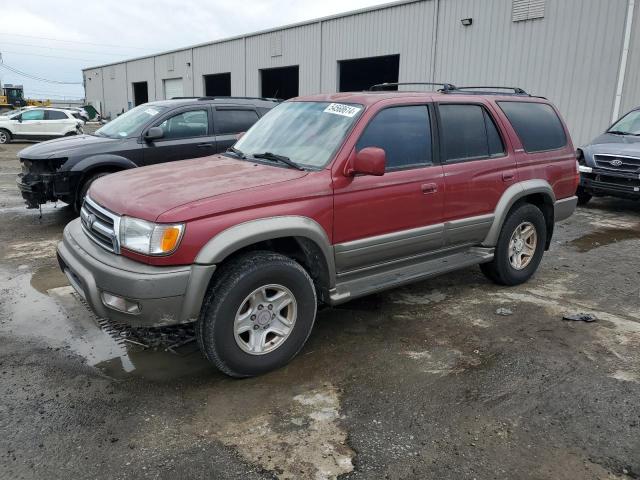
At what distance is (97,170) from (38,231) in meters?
1.20

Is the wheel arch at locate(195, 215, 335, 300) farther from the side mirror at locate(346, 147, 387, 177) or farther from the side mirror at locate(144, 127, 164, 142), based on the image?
the side mirror at locate(144, 127, 164, 142)

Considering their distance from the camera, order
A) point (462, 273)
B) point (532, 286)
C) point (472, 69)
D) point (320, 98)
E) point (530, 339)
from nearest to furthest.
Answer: point (530, 339)
point (320, 98)
point (532, 286)
point (462, 273)
point (472, 69)

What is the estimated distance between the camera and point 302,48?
19828 mm

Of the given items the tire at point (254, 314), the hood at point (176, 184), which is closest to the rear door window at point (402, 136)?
the hood at point (176, 184)

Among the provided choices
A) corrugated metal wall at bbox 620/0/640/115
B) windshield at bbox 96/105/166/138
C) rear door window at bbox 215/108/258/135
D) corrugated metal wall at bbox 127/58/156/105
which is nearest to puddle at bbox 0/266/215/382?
windshield at bbox 96/105/166/138

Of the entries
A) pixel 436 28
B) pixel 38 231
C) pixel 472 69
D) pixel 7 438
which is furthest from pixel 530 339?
pixel 436 28

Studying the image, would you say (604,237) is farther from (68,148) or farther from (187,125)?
(68,148)

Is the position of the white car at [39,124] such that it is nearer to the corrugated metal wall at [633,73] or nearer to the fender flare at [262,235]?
the corrugated metal wall at [633,73]

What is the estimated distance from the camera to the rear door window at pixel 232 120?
26.5 feet

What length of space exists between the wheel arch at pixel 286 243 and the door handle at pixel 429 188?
101 centimetres

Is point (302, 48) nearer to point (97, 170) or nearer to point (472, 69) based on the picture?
point (472, 69)

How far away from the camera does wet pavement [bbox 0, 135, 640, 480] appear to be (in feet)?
8.64

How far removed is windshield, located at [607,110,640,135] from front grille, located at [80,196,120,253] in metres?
9.34

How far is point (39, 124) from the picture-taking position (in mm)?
21172
